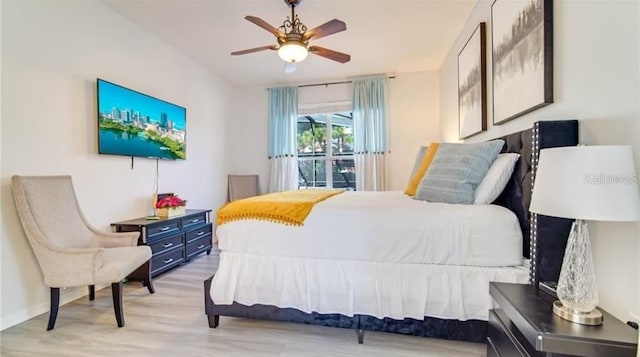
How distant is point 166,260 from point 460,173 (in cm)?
294

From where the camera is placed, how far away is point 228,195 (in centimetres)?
532

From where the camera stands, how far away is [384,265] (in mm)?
1810

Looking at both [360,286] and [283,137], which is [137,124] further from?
[360,286]

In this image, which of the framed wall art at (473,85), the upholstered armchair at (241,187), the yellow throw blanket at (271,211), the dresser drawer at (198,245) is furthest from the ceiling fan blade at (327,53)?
the upholstered armchair at (241,187)

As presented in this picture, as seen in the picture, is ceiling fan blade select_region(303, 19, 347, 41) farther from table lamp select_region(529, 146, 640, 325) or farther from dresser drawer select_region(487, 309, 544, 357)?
dresser drawer select_region(487, 309, 544, 357)

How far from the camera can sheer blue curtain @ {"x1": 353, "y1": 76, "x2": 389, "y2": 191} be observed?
4859 millimetres

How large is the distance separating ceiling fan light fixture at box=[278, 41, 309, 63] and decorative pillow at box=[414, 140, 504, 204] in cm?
151

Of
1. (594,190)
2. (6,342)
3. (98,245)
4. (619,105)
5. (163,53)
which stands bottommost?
(6,342)

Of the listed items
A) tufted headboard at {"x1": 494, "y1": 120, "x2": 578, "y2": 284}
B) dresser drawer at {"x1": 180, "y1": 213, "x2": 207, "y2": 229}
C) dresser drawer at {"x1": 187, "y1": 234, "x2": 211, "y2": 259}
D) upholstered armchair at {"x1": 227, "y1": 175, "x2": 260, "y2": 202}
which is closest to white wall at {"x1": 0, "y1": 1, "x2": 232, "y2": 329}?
dresser drawer at {"x1": 180, "y1": 213, "x2": 207, "y2": 229}

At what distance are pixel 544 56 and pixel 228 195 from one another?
474 centimetres

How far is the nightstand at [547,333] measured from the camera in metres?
0.91

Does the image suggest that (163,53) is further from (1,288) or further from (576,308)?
(576,308)

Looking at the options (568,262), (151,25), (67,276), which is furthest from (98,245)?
(568,262)

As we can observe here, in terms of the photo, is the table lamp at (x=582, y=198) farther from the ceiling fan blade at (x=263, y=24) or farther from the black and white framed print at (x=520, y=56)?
the ceiling fan blade at (x=263, y=24)
